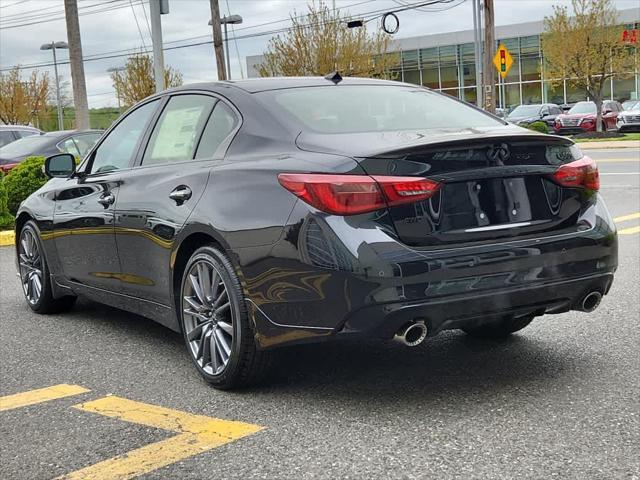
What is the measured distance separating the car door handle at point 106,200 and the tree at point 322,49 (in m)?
35.1

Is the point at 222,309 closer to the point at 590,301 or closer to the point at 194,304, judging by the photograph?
the point at 194,304

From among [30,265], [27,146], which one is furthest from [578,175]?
[27,146]

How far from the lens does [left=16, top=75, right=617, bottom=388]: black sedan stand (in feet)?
11.8

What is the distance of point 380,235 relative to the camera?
11.7 ft

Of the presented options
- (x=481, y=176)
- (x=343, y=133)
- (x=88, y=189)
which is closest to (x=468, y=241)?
(x=481, y=176)

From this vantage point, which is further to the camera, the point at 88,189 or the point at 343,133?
the point at 88,189

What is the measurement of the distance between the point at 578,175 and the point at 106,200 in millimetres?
2782

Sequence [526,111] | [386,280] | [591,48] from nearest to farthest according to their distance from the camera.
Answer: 1. [386,280]
2. [591,48]
3. [526,111]

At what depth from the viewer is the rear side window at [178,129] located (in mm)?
A: 4691

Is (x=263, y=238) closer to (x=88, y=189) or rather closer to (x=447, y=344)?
(x=447, y=344)

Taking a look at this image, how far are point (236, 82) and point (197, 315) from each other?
1317 millimetres

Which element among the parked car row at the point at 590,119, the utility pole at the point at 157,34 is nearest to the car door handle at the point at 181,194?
the utility pole at the point at 157,34

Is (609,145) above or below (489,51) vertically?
below

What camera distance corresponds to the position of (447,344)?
16.3 feet
